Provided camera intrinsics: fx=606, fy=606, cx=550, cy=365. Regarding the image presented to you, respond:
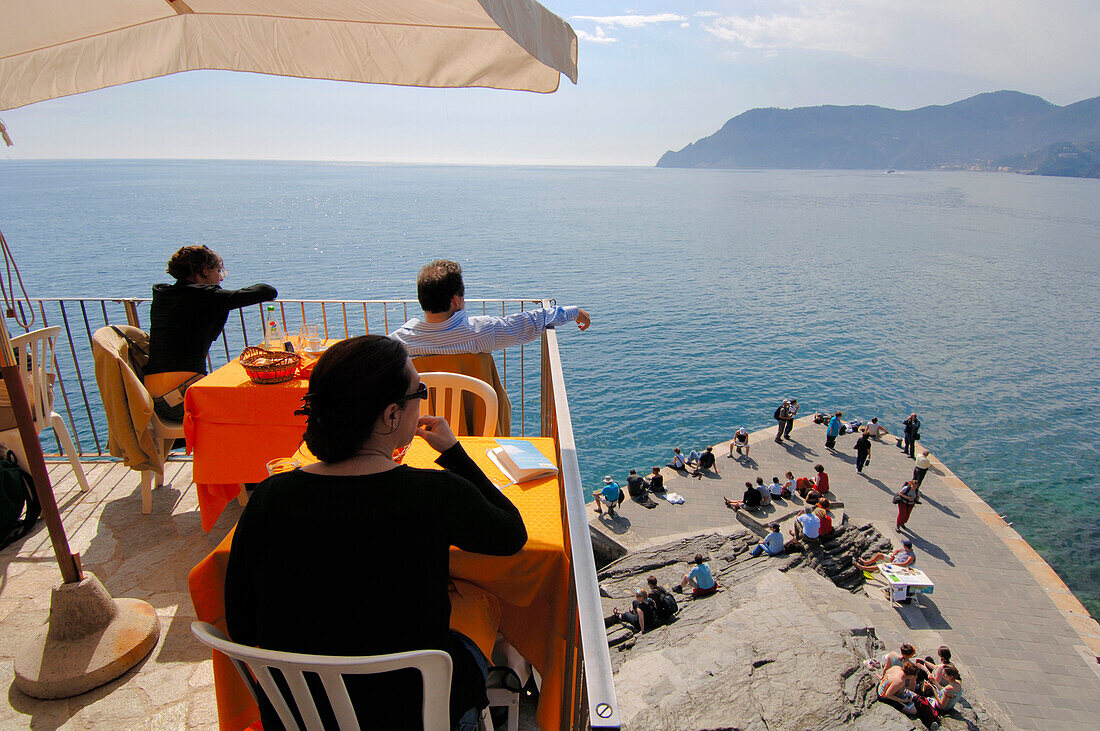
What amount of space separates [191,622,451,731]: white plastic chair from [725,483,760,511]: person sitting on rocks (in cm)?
1709

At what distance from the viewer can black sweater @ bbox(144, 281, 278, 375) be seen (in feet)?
12.3

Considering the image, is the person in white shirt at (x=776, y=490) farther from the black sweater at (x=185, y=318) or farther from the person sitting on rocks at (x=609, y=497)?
the black sweater at (x=185, y=318)

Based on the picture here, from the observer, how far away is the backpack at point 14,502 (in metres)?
3.54

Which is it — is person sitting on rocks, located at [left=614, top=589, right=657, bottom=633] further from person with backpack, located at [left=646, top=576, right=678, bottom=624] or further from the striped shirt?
the striped shirt

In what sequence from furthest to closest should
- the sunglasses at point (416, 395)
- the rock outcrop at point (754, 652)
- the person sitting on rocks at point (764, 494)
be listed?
1. the person sitting on rocks at point (764, 494)
2. the rock outcrop at point (754, 652)
3. the sunglasses at point (416, 395)

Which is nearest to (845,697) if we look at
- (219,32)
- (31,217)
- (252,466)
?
(252,466)

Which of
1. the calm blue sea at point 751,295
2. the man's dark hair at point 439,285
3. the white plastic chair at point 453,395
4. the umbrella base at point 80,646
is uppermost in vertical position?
the man's dark hair at point 439,285

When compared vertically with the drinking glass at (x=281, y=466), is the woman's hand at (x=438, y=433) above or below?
above

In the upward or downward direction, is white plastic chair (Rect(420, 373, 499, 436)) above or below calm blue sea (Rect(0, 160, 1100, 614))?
above

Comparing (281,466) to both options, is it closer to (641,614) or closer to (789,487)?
(641,614)

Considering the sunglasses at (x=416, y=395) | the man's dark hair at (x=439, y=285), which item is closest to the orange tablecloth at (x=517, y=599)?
the sunglasses at (x=416, y=395)

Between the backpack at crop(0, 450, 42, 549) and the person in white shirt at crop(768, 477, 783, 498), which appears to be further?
the person in white shirt at crop(768, 477, 783, 498)

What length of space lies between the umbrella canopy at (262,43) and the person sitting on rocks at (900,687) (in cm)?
1122

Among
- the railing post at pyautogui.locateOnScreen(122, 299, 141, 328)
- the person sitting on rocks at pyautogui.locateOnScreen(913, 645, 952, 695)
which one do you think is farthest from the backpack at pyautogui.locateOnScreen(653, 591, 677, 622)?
the railing post at pyautogui.locateOnScreen(122, 299, 141, 328)
